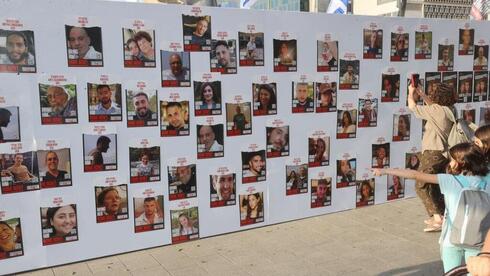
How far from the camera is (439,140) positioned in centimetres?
511

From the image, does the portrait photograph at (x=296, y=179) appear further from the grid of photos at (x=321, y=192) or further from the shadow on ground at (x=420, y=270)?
the shadow on ground at (x=420, y=270)

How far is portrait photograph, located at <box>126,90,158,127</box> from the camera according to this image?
14.7 ft

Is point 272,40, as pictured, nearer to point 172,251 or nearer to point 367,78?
point 367,78

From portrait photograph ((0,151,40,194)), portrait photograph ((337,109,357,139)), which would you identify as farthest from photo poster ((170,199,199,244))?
portrait photograph ((337,109,357,139))

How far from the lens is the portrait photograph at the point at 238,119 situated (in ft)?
16.3

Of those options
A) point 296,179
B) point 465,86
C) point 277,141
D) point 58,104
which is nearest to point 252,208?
point 296,179

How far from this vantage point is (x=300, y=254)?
4.63 meters

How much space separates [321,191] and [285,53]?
5.46ft

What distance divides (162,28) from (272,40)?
1.21 meters

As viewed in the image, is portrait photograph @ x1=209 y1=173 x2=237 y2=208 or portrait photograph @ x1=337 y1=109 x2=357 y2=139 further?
portrait photograph @ x1=337 y1=109 x2=357 y2=139

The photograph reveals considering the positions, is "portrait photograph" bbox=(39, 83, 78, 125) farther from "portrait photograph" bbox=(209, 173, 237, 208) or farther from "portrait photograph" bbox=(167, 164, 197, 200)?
"portrait photograph" bbox=(209, 173, 237, 208)

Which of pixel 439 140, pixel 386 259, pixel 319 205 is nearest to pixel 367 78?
pixel 439 140

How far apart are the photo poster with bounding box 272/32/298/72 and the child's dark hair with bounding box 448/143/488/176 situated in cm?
246

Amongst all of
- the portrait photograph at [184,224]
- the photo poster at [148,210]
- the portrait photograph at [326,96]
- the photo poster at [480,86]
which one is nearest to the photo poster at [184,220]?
the portrait photograph at [184,224]
